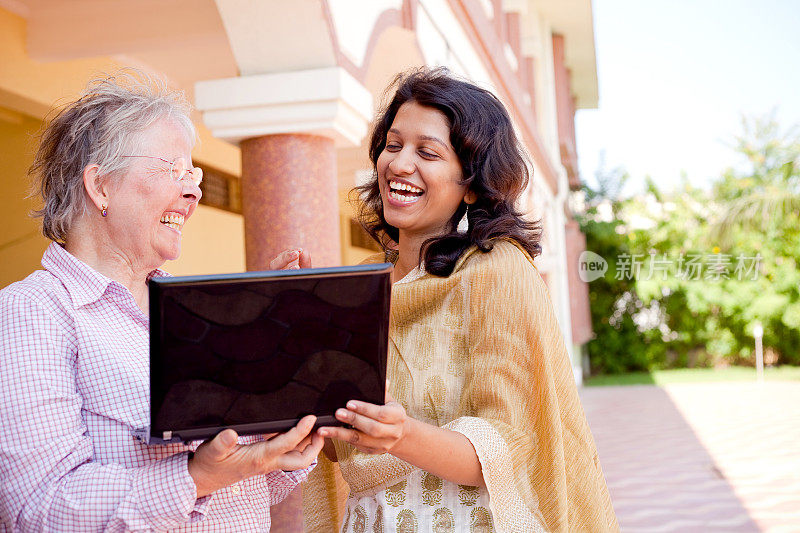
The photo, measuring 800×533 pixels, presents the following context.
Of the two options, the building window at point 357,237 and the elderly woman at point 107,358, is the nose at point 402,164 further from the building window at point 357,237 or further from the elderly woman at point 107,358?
the building window at point 357,237

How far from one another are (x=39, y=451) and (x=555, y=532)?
3.47ft

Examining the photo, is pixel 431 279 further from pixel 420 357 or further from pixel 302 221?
pixel 302 221

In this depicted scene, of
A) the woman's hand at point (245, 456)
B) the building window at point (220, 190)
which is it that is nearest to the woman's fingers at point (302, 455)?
the woman's hand at point (245, 456)

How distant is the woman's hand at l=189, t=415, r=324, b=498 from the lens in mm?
1280

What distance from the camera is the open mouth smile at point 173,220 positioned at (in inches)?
68.5

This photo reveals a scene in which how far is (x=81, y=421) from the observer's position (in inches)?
56.4

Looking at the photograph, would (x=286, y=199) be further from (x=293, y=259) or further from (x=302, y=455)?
(x=302, y=455)

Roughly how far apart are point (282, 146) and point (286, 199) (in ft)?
0.72

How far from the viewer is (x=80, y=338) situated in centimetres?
148

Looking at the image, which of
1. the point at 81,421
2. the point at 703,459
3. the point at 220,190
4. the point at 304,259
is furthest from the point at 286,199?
the point at 703,459

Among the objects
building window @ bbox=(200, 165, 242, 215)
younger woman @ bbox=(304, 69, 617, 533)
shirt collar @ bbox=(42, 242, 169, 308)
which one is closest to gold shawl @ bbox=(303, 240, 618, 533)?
younger woman @ bbox=(304, 69, 617, 533)

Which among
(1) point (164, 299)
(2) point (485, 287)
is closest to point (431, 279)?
(2) point (485, 287)

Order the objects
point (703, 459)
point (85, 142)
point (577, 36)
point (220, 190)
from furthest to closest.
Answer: point (577, 36), point (703, 459), point (220, 190), point (85, 142)

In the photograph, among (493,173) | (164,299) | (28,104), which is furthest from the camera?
(28,104)
